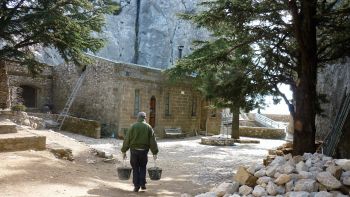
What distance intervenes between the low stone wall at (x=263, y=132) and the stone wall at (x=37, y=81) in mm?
15392

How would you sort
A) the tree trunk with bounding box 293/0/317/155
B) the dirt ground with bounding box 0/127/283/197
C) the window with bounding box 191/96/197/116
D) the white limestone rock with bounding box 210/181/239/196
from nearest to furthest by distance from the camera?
1. the white limestone rock with bounding box 210/181/239/196
2. the dirt ground with bounding box 0/127/283/197
3. the tree trunk with bounding box 293/0/317/155
4. the window with bounding box 191/96/197/116

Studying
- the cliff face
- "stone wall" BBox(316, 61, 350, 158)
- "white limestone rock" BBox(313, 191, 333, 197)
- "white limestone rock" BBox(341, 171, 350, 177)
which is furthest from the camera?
the cliff face

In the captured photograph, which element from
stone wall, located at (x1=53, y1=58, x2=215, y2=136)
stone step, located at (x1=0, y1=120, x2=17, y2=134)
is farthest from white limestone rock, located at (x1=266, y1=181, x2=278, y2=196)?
stone wall, located at (x1=53, y1=58, x2=215, y2=136)

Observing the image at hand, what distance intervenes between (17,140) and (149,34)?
37.6 meters

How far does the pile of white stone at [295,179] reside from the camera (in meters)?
5.48

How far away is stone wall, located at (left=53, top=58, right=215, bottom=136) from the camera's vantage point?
22016 millimetres

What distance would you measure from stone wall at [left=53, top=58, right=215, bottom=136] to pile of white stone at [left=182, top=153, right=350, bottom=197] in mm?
16087

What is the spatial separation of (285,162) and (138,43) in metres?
41.9

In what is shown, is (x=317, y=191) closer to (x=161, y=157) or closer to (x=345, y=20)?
(x=345, y=20)

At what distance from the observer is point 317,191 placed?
5523mm

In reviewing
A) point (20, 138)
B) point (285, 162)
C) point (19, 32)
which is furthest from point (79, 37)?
point (285, 162)

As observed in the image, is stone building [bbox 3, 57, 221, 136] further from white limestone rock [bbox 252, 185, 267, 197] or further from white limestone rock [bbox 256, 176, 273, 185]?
white limestone rock [bbox 252, 185, 267, 197]

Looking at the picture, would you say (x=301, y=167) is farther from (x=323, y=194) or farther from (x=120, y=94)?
(x=120, y=94)

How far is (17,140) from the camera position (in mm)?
10695
